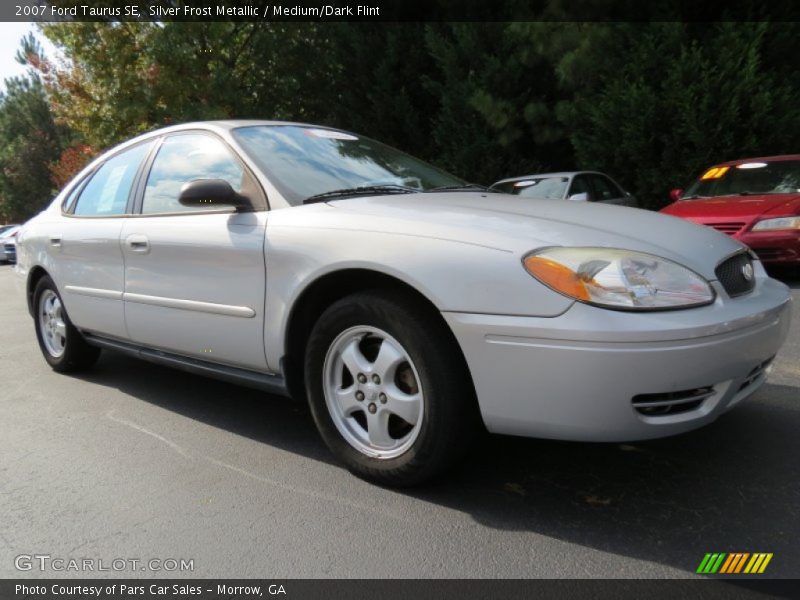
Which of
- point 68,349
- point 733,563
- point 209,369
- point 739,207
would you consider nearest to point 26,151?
point 68,349

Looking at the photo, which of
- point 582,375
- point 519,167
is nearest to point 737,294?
point 582,375

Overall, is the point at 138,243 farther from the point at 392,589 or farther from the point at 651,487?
the point at 651,487

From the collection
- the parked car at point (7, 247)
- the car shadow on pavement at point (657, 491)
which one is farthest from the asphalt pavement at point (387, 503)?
the parked car at point (7, 247)

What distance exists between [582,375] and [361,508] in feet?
3.24

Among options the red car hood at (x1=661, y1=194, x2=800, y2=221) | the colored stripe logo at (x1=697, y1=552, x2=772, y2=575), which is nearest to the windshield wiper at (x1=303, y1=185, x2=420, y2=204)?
the colored stripe logo at (x1=697, y1=552, x2=772, y2=575)

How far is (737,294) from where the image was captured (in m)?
2.46

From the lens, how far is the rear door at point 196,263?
2916 mm

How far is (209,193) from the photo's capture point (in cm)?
287

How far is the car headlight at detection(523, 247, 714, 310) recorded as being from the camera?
2119 mm

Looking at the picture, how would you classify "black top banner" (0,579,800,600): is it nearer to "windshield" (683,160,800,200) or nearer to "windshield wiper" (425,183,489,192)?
"windshield wiper" (425,183,489,192)

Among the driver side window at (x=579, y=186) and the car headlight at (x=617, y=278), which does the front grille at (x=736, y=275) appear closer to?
the car headlight at (x=617, y=278)

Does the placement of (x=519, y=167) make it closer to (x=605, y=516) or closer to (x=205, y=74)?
(x=205, y=74)

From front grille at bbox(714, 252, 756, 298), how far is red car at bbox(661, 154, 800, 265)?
4516 millimetres

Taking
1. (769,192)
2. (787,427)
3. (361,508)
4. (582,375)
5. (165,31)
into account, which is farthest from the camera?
(165,31)
